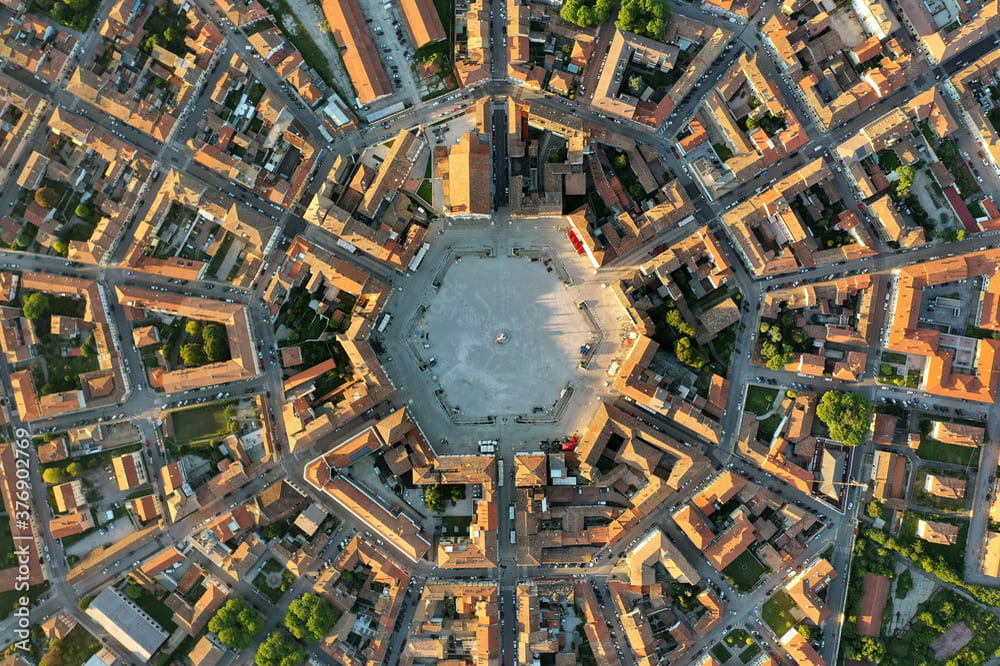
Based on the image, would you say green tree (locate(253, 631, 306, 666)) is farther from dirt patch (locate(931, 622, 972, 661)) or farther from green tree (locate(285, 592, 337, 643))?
dirt patch (locate(931, 622, 972, 661))

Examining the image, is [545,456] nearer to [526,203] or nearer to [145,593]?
[526,203]

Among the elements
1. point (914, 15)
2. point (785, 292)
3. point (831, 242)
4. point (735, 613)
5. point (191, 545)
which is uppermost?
point (914, 15)

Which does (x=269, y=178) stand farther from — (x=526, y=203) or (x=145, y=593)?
(x=145, y=593)

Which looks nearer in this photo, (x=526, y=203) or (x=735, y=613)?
(x=526, y=203)

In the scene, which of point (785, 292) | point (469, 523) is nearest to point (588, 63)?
point (785, 292)

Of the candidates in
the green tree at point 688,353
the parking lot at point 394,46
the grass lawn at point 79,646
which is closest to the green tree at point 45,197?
the parking lot at point 394,46

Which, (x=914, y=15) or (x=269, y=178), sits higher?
(x=914, y=15)

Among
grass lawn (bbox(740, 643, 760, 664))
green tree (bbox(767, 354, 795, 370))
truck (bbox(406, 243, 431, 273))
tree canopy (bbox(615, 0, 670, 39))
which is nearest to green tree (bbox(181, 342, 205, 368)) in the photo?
truck (bbox(406, 243, 431, 273))
